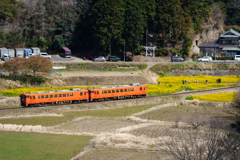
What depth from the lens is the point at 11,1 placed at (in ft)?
295

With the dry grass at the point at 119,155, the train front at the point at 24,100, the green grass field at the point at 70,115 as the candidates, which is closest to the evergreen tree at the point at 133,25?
the green grass field at the point at 70,115

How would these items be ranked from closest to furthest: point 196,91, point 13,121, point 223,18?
point 13,121, point 196,91, point 223,18

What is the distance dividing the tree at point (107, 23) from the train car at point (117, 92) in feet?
100

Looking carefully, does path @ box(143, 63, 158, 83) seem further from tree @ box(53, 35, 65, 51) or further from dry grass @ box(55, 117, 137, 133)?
dry grass @ box(55, 117, 137, 133)

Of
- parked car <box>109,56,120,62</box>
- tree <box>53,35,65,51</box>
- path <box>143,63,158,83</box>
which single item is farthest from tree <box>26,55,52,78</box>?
tree <box>53,35,65,51</box>

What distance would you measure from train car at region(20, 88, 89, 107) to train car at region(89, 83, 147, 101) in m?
1.57

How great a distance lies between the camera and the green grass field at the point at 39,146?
95.1ft

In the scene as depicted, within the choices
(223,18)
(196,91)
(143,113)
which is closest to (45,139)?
(143,113)

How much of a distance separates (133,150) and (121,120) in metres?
11.6

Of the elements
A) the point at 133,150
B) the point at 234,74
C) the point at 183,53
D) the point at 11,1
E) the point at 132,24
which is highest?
the point at 11,1

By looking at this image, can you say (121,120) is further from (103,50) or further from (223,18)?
(223,18)

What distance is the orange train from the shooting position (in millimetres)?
46500

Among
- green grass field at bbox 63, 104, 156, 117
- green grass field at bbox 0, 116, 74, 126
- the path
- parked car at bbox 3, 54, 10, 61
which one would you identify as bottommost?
green grass field at bbox 0, 116, 74, 126

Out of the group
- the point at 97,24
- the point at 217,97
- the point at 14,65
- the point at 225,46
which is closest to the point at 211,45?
the point at 225,46
